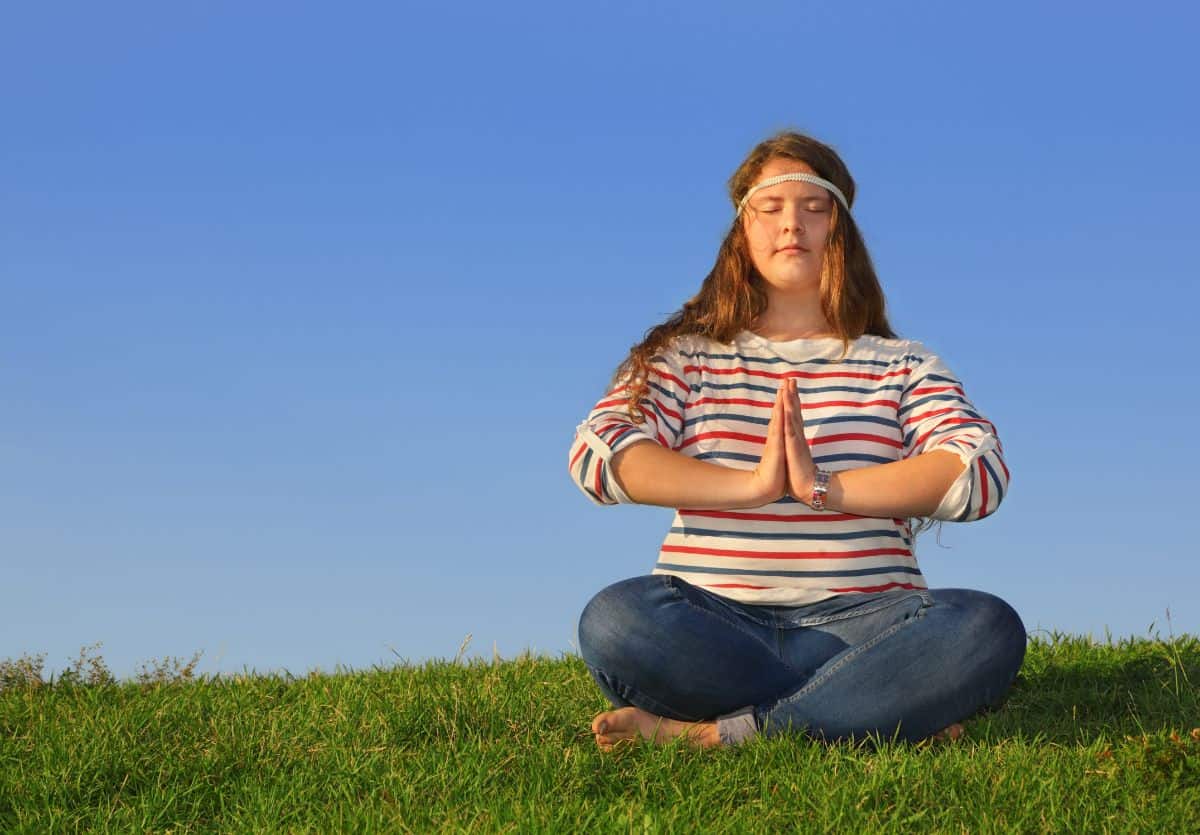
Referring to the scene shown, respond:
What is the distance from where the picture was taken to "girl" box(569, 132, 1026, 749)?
543 cm

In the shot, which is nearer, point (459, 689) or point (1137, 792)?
point (1137, 792)

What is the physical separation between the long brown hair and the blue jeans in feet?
3.93

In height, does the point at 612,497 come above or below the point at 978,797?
above

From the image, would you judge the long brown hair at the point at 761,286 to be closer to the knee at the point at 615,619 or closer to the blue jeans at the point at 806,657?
the knee at the point at 615,619

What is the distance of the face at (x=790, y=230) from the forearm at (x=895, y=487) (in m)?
1.10

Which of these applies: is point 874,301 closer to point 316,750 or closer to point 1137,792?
point 1137,792

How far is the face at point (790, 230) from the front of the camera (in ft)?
19.9

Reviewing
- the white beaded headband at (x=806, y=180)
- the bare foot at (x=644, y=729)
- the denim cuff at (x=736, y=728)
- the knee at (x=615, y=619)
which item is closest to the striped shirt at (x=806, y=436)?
the knee at (x=615, y=619)

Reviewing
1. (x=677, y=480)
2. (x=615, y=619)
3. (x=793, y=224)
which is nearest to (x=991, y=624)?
(x=677, y=480)

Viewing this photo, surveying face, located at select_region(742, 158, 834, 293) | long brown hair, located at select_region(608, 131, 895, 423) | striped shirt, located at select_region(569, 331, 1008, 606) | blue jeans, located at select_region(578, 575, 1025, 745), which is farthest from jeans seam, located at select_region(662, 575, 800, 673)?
face, located at select_region(742, 158, 834, 293)

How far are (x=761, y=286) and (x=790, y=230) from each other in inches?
13.7

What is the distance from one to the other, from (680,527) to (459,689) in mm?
1482

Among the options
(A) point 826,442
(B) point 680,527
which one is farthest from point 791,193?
(B) point 680,527

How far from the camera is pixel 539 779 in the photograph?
4.79 m
